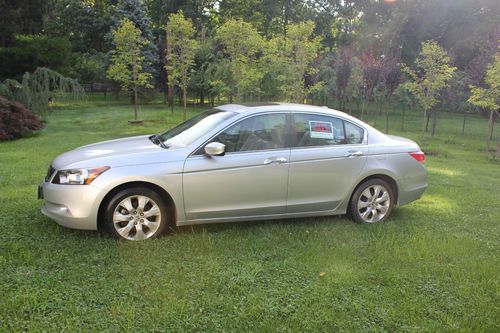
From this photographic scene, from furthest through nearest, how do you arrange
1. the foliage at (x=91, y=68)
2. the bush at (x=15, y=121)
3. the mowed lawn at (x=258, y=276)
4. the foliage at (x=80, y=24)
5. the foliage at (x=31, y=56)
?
1. the foliage at (x=80, y=24)
2. the foliage at (x=91, y=68)
3. the foliage at (x=31, y=56)
4. the bush at (x=15, y=121)
5. the mowed lawn at (x=258, y=276)

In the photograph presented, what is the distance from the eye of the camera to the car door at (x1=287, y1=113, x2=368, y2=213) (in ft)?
15.7

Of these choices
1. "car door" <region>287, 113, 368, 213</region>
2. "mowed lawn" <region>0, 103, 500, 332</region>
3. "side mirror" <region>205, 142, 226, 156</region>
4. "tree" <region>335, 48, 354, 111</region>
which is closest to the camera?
"mowed lawn" <region>0, 103, 500, 332</region>

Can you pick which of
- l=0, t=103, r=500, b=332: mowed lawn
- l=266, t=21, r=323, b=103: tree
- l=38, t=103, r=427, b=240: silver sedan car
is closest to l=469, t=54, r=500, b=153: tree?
l=266, t=21, r=323, b=103: tree

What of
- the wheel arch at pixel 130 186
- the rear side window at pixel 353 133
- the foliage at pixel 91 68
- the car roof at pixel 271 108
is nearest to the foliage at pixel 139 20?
the foliage at pixel 91 68

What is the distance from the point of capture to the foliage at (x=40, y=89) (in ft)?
51.2

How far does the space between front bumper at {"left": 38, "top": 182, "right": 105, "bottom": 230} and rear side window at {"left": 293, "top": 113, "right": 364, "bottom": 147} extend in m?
2.25

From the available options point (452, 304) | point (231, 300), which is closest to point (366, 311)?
point (452, 304)

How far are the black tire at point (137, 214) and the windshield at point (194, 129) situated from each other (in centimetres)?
68

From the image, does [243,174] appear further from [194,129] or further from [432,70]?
[432,70]

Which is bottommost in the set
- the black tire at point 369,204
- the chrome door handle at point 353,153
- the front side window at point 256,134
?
the black tire at point 369,204

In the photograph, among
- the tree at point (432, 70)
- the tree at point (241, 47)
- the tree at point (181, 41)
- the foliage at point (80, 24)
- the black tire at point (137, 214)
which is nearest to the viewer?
the black tire at point (137, 214)

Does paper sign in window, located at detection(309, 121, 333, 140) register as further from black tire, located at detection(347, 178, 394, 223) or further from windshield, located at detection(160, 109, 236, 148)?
windshield, located at detection(160, 109, 236, 148)

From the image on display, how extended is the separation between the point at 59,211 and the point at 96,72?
31891 mm

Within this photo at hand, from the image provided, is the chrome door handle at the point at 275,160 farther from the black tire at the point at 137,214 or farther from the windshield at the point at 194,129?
the black tire at the point at 137,214
